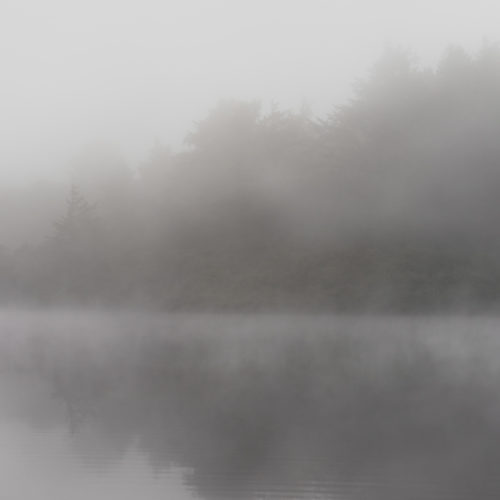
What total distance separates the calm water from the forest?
8.69 feet

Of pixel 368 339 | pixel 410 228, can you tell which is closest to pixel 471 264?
pixel 410 228

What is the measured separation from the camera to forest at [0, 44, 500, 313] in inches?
1353

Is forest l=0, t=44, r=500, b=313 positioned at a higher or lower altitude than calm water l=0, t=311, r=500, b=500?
higher

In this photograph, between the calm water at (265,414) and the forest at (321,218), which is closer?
the calm water at (265,414)

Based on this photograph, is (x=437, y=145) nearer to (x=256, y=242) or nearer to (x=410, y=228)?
(x=410, y=228)

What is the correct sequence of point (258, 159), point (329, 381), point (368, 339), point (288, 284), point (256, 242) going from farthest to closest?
point (258, 159)
point (256, 242)
point (288, 284)
point (368, 339)
point (329, 381)

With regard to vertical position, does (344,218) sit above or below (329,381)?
above

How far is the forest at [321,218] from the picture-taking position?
34.4m

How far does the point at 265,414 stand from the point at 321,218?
2347 centimetres

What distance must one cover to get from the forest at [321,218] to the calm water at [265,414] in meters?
2.65

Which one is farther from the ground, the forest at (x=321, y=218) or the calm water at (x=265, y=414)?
the forest at (x=321, y=218)

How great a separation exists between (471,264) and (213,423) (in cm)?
2100

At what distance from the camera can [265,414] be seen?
54.1 feet

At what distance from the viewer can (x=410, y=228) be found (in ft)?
119
